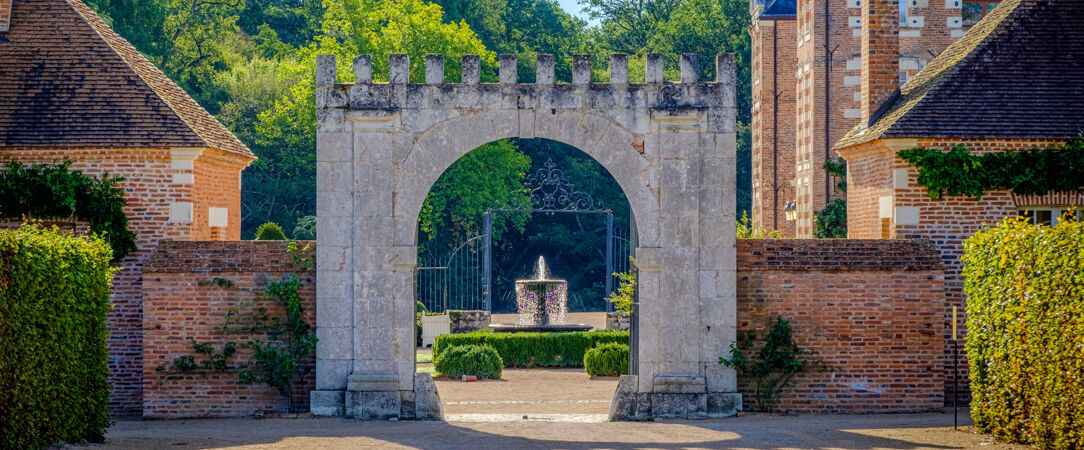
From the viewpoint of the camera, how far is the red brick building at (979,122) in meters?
16.0

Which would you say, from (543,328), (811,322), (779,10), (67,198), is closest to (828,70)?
(779,10)

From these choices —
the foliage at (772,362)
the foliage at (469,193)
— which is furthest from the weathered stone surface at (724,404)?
the foliage at (469,193)

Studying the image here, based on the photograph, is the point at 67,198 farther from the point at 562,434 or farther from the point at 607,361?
the point at 607,361

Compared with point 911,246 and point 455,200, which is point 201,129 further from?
point 455,200

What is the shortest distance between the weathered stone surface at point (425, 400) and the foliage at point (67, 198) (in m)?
4.50

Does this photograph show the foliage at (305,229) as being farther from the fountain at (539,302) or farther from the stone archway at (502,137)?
the stone archway at (502,137)

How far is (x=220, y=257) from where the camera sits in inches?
596

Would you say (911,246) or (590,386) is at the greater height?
(911,246)

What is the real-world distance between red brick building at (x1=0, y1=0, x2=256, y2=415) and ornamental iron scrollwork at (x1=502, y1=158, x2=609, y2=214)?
47.1 ft

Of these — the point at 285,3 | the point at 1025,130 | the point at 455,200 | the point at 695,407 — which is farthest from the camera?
the point at 285,3

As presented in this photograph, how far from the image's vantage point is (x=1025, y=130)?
15945 millimetres

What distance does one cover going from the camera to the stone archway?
14617 mm

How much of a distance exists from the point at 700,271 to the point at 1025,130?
5.06m

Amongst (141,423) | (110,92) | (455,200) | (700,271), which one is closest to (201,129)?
(110,92)
